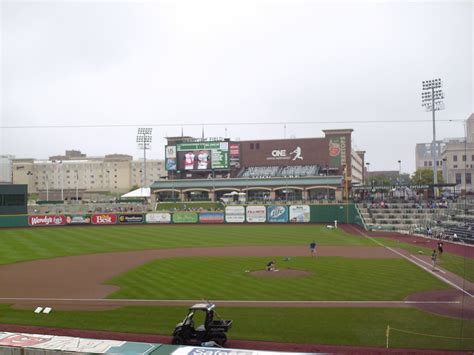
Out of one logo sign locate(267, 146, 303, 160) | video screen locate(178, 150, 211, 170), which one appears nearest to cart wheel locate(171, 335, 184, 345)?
video screen locate(178, 150, 211, 170)

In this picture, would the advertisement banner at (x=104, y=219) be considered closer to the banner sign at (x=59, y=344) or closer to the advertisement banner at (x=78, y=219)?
the advertisement banner at (x=78, y=219)

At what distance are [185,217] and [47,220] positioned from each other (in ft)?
74.7

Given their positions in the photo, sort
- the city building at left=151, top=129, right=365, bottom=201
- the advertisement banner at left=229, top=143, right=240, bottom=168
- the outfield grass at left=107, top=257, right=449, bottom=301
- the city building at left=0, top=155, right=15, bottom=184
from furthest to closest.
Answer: the advertisement banner at left=229, top=143, right=240, bottom=168 → the city building at left=0, top=155, right=15, bottom=184 → the city building at left=151, top=129, right=365, bottom=201 → the outfield grass at left=107, top=257, right=449, bottom=301

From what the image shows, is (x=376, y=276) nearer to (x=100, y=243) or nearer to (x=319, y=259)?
(x=319, y=259)

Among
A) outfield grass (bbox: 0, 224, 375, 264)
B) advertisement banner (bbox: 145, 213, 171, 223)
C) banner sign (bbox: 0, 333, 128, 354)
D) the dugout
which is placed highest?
the dugout

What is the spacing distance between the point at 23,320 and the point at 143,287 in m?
7.05

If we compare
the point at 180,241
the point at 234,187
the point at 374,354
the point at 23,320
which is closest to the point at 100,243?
the point at 180,241

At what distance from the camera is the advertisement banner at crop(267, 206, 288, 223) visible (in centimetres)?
6975

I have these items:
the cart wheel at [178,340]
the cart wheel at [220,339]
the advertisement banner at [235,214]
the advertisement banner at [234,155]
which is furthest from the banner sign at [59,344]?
the advertisement banner at [234,155]

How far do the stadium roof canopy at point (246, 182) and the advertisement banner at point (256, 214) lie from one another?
56.9 feet

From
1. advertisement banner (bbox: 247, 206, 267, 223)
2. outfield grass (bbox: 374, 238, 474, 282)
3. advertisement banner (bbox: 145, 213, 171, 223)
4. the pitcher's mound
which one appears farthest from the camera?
advertisement banner (bbox: 145, 213, 171, 223)

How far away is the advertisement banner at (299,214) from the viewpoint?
227 feet

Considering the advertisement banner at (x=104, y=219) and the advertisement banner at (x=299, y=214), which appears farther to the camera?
the advertisement banner at (x=104, y=219)

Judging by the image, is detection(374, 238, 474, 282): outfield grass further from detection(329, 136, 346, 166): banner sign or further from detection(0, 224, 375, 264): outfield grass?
detection(329, 136, 346, 166): banner sign
